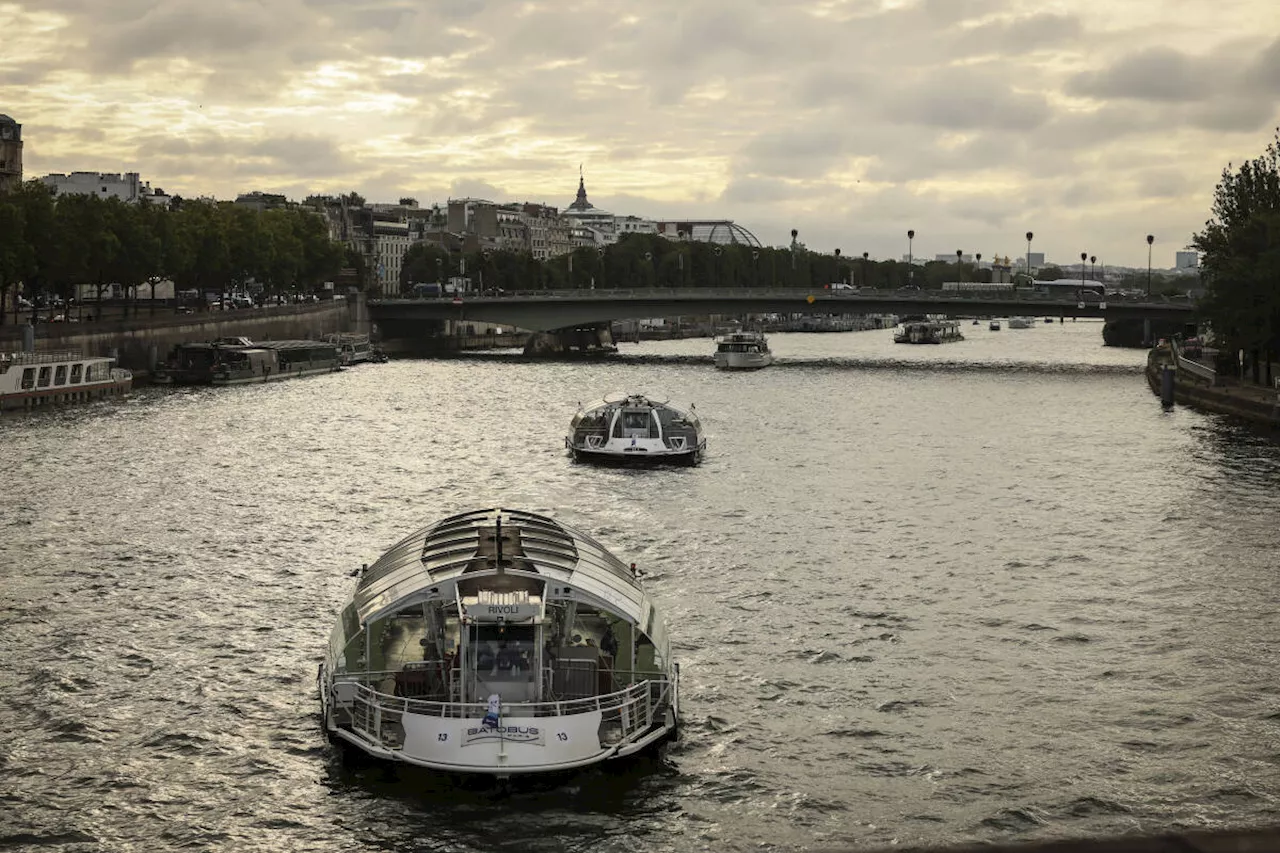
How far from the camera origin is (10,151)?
122 m

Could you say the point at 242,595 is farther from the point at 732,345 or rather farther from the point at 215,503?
the point at 732,345

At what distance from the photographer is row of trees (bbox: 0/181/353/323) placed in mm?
86125

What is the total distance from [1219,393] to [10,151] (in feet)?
293

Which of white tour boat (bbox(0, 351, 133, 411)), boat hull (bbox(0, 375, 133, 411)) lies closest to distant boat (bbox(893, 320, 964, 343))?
boat hull (bbox(0, 375, 133, 411))

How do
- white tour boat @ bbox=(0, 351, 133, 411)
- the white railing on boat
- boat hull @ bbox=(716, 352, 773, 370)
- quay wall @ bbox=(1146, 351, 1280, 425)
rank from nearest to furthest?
1. quay wall @ bbox=(1146, 351, 1280, 425)
2. white tour boat @ bbox=(0, 351, 133, 411)
3. the white railing on boat
4. boat hull @ bbox=(716, 352, 773, 370)

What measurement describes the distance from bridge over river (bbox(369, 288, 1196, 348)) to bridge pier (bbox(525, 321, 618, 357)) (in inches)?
412

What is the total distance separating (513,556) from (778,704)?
5022 millimetres

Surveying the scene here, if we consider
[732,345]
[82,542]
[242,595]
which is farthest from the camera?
[732,345]

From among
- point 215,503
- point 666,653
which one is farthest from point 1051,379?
point 666,653

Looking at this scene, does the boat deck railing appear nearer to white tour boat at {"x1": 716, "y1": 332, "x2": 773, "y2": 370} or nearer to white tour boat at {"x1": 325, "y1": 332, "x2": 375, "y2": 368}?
white tour boat at {"x1": 716, "y1": 332, "x2": 773, "y2": 370}

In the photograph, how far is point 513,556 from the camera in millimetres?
23094

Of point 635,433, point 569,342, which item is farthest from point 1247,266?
point 569,342

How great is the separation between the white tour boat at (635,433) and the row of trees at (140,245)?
1429 inches

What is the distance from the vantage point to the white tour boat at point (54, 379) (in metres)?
71.0
